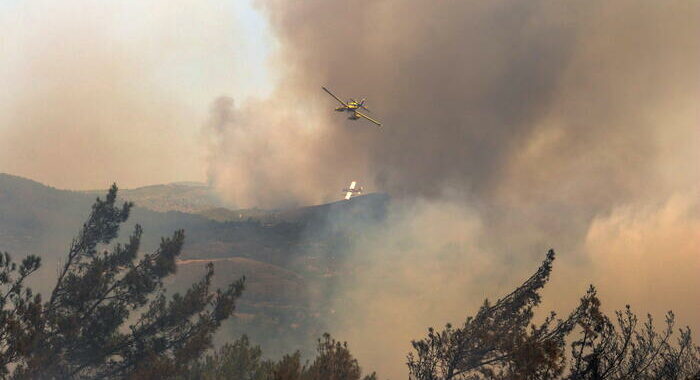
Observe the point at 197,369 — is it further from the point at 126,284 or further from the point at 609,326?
the point at 609,326

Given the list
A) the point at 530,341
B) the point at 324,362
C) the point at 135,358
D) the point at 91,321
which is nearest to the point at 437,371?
the point at 324,362

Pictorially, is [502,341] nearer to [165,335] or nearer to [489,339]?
[489,339]

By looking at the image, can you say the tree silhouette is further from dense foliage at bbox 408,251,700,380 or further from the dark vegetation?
dense foliage at bbox 408,251,700,380

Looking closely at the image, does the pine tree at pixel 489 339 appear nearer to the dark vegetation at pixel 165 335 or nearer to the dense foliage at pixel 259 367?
the dark vegetation at pixel 165 335

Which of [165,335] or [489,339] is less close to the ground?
[489,339]

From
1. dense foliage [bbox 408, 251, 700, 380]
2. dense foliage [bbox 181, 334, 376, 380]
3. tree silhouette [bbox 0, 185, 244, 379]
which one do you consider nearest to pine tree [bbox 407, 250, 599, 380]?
dense foliage [bbox 408, 251, 700, 380]

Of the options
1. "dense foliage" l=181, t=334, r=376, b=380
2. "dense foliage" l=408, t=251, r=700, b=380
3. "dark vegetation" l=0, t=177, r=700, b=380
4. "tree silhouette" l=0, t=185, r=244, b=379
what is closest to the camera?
"dense foliage" l=408, t=251, r=700, b=380

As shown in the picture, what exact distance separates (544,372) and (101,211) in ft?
119

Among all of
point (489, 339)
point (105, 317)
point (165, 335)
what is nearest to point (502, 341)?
point (489, 339)

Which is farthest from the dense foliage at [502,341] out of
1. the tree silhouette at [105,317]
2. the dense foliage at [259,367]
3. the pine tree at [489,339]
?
the tree silhouette at [105,317]

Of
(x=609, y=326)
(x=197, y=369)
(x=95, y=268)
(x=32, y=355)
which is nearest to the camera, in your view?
(x=609, y=326)

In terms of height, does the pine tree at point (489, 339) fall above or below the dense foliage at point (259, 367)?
above

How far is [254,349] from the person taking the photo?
51.0m

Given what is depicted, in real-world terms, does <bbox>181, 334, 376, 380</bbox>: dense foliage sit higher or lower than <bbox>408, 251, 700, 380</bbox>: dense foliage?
lower
